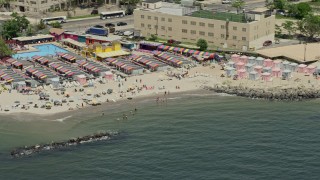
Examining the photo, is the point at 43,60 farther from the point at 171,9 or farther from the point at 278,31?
the point at 278,31

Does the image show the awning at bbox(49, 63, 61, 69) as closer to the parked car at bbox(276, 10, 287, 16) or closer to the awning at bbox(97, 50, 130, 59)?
the awning at bbox(97, 50, 130, 59)

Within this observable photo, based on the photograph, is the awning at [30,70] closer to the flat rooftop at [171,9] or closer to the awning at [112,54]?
the awning at [112,54]

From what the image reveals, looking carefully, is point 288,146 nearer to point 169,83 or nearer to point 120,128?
point 120,128

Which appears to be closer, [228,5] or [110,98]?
[110,98]

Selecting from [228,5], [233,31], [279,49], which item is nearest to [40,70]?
[233,31]

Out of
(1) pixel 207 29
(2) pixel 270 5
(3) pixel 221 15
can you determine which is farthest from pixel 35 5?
(2) pixel 270 5
